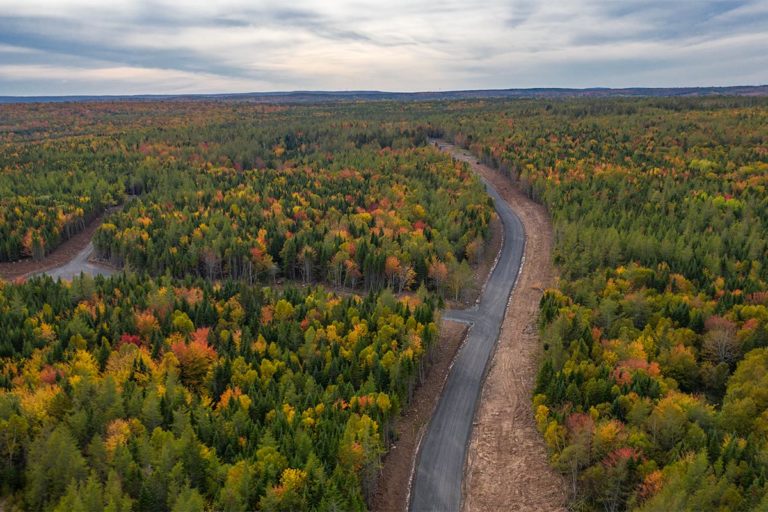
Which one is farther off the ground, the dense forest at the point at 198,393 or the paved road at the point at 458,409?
the dense forest at the point at 198,393

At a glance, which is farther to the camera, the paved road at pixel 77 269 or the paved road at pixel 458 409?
the paved road at pixel 77 269

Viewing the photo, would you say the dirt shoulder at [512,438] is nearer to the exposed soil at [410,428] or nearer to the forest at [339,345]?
the forest at [339,345]

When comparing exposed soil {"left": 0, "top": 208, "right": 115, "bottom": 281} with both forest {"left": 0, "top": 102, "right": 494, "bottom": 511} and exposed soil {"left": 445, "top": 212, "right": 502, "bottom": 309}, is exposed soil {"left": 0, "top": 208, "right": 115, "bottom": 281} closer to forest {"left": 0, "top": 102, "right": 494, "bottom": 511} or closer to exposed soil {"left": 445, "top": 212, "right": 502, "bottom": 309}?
forest {"left": 0, "top": 102, "right": 494, "bottom": 511}

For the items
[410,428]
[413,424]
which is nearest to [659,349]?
[413,424]

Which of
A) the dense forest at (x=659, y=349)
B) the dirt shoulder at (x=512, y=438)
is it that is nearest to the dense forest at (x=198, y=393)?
the dirt shoulder at (x=512, y=438)

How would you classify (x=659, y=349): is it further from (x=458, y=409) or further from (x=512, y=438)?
(x=458, y=409)

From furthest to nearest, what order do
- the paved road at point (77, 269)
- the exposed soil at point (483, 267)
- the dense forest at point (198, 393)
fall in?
the paved road at point (77, 269), the exposed soil at point (483, 267), the dense forest at point (198, 393)

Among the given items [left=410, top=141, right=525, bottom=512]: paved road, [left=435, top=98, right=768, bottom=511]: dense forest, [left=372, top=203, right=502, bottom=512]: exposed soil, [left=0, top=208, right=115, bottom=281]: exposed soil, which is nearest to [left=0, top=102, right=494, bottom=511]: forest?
[left=372, top=203, right=502, bottom=512]: exposed soil
